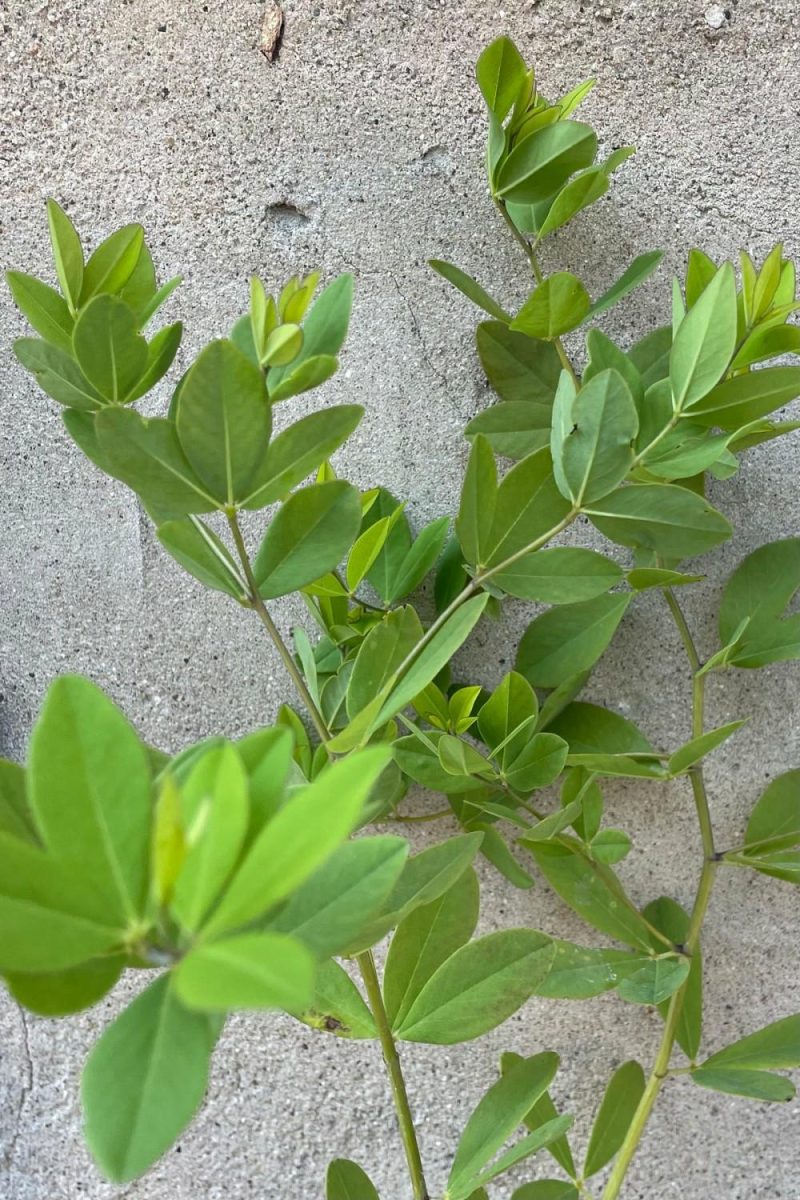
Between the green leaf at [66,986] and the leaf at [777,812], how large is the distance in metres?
0.50

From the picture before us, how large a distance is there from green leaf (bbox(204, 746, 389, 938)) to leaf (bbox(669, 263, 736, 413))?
324mm

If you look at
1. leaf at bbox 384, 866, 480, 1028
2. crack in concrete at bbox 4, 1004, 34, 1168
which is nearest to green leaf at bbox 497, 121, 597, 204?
leaf at bbox 384, 866, 480, 1028

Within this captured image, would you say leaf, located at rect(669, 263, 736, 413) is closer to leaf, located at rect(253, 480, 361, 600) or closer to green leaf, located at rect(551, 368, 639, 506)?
green leaf, located at rect(551, 368, 639, 506)

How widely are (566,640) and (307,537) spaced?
26cm

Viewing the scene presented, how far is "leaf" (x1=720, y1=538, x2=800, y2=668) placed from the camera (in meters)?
0.64

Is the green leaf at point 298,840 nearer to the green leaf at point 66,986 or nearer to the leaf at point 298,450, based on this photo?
the green leaf at point 66,986

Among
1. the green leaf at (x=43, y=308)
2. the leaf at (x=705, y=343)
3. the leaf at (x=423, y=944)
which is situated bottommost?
the leaf at (x=423, y=944)

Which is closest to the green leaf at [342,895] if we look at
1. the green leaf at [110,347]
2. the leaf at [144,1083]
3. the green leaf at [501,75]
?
the leaf at [144,1083]

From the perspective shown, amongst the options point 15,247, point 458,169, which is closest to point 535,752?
point 458,169

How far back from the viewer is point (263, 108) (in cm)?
70

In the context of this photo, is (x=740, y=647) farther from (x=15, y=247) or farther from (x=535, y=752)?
(x=15, y=247)

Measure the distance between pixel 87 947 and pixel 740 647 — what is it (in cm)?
51

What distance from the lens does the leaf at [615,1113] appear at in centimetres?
60

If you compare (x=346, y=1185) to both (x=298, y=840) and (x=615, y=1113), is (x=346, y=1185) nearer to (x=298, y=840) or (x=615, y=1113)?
(x=615, y=1113)
